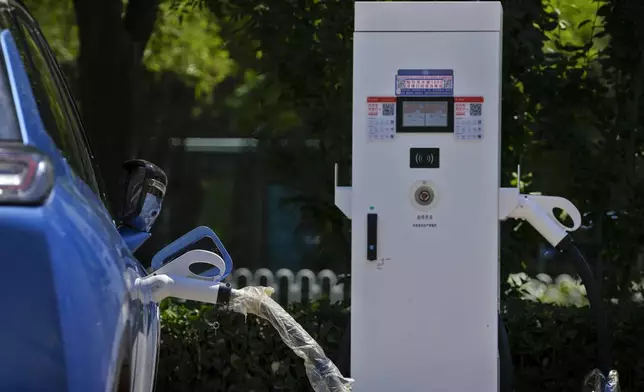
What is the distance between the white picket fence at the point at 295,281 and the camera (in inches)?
285

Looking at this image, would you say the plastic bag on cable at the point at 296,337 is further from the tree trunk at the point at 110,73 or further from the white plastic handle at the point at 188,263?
the tree trunk at the point at 110,73

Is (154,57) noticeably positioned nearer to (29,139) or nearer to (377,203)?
(377,203)

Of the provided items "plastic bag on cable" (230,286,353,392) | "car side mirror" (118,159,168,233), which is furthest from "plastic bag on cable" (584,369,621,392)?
"car side mirror" (118,159,168,233)

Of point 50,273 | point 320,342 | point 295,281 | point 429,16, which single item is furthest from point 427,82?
point 50,273

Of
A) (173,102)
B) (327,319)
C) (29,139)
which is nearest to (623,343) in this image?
(327,319)

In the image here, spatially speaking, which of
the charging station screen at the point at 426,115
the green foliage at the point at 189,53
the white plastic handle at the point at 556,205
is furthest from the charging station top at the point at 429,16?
the green foliage at the point at 189,53

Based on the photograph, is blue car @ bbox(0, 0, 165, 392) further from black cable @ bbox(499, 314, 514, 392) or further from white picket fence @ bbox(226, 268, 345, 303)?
white picket fence @ bbox(226, 268, 345, 303)

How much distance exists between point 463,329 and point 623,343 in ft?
6.87

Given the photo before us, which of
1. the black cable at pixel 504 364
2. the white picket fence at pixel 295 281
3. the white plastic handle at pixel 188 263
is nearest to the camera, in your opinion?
the white plastic handle at pixel 188 263

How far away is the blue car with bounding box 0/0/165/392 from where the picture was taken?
1953mm

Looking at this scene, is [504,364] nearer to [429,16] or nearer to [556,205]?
[556,205]

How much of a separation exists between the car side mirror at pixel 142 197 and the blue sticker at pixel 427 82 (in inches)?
73.1

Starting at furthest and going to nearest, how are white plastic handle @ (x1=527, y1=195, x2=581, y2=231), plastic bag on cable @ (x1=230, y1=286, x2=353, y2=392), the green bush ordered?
the green bush, white plastic handle @ (x1=527, y1=195, x2=581, y2=231), plastic bag on cable @ (x1=230, y1=286, x2=353, y2=392)

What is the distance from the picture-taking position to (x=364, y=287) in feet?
16.8
